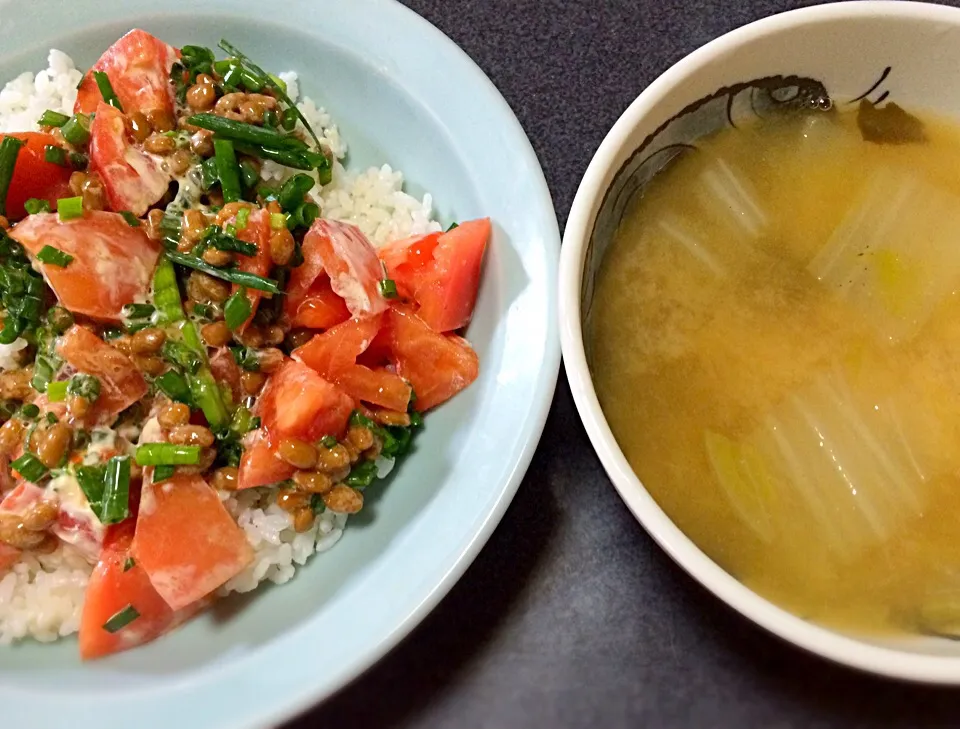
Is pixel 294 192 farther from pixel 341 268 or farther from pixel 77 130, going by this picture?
pixel 77 130

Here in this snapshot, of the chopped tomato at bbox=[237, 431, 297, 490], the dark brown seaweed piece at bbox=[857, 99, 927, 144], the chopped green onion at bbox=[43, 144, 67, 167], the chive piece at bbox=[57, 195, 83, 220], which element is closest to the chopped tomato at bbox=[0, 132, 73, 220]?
the chopped green onion at bbox=[43, 144, 67, 167]

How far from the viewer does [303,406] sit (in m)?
1.29

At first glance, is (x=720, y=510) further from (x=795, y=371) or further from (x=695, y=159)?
(x=695, y=159)

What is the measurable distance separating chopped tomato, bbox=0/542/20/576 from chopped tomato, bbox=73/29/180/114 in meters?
0.82

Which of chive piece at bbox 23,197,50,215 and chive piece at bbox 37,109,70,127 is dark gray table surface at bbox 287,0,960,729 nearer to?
chive piece at bbox 23,197,50,215

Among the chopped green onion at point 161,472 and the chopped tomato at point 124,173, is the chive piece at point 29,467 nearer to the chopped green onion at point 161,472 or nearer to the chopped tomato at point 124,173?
the chopped green onion at point 161,472

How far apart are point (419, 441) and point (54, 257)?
685mm

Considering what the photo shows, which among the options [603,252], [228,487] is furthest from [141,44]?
[603,252]

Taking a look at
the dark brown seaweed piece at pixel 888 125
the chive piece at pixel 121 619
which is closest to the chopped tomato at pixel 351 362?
the chive piece at pixel 121 619

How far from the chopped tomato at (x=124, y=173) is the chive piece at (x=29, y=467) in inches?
18.0

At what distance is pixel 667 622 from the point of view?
129 centimetres

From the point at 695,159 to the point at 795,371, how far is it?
11.9 inches

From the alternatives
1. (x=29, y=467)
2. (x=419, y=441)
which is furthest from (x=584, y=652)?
(x=29, y=467)

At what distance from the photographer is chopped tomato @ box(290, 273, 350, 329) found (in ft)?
4.60
